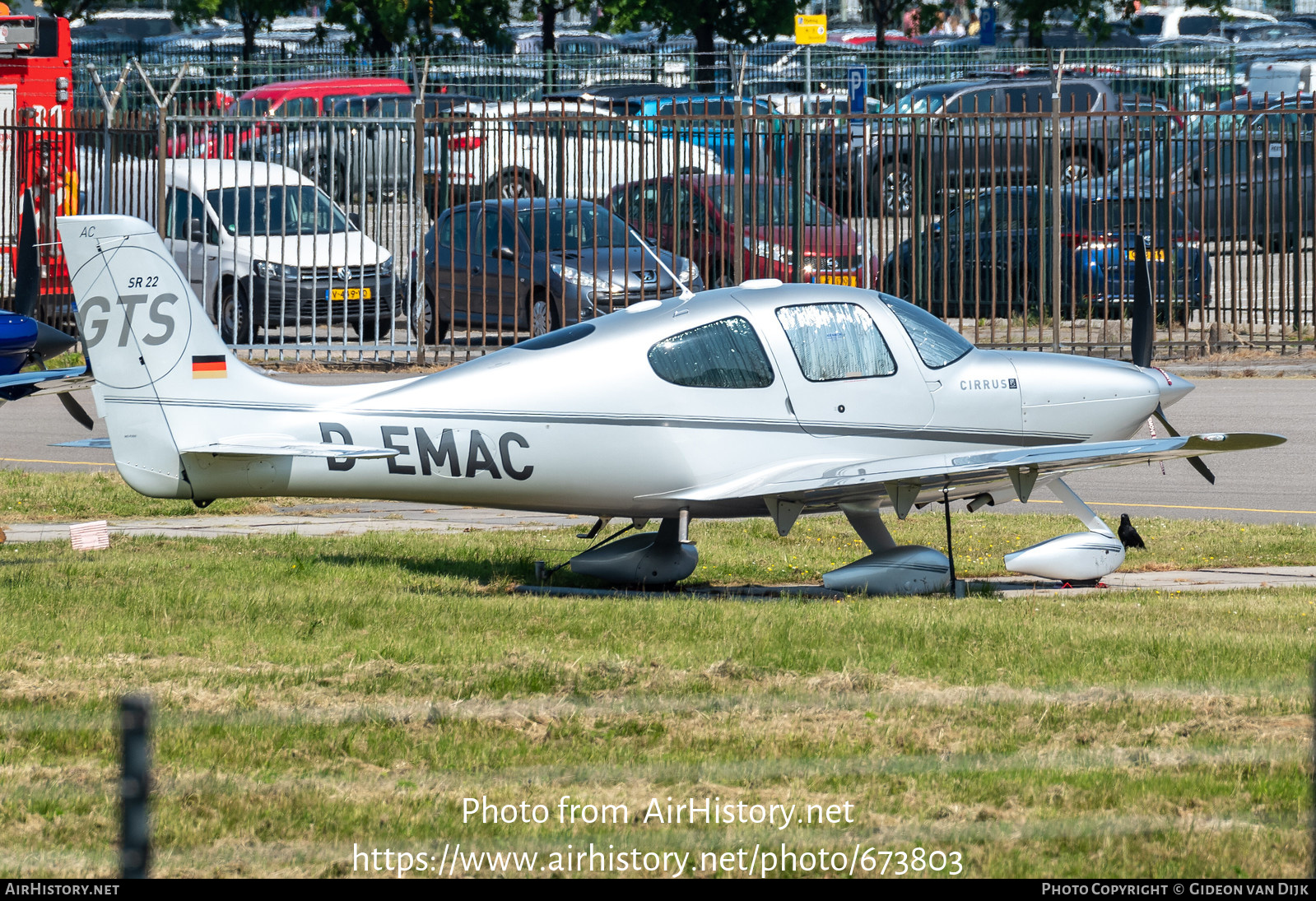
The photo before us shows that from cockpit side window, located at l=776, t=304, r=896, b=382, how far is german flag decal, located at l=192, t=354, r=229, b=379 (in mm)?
3201

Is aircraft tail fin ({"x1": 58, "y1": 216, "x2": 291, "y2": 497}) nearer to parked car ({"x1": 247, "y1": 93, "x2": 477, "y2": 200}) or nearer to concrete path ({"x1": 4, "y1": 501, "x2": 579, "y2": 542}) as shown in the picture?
concrete path ({"x1": 4, "y1": 501, "x2": 579, "y2": 542})

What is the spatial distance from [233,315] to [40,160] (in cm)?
317

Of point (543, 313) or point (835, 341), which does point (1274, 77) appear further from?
point (835, 341)

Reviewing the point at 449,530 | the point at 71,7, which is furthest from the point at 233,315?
the point at 71,7

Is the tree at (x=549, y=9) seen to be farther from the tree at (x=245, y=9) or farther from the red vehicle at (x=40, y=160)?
the red vehicle at (x=40, y=160)

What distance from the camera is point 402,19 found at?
44.2 metres

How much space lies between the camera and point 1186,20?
197 ft

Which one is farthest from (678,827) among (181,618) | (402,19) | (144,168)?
(402,19)

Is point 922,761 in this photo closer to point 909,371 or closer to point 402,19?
point 909,371

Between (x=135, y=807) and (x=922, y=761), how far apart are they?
3.23 metres

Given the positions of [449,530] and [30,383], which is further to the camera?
[449,530]

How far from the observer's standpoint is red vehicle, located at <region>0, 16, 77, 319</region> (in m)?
21.1

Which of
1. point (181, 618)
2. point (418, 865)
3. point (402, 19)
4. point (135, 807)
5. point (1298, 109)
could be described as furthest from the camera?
point (402, 19)

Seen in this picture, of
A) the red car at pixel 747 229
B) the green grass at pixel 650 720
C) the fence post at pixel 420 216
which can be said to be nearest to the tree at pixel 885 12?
the red car at pixel 747 229
